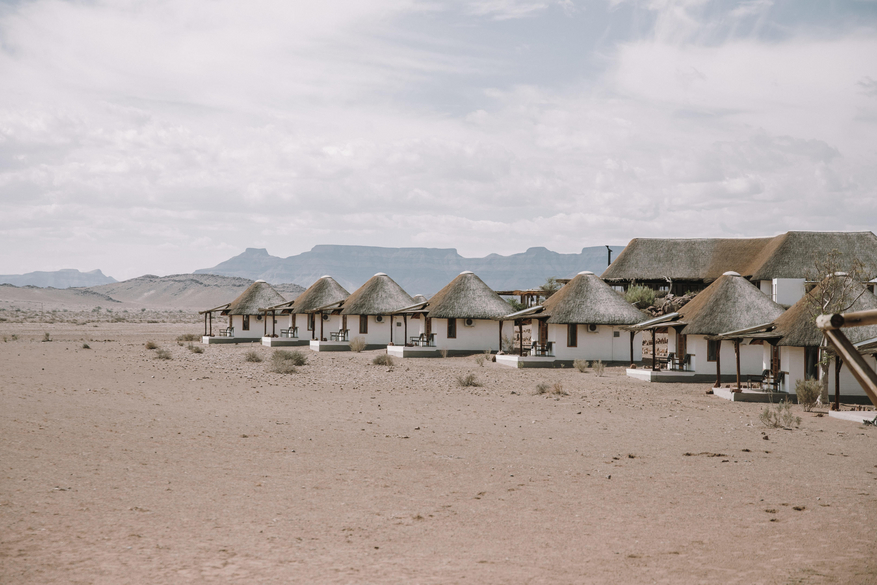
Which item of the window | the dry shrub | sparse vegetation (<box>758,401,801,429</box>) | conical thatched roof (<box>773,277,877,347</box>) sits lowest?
sparse vegetation (<box>758,401,801,429</box>)

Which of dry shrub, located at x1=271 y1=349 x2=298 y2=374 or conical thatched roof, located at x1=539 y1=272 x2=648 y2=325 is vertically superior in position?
conical thatched roof, located at x1=539 y1=272 x2=648 y2=325

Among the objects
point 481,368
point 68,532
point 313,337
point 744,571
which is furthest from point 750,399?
point 313,337

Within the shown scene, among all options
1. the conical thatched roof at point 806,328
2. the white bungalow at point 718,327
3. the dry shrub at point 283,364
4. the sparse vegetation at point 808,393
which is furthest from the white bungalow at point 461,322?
the sparse vegetation at point 808,393

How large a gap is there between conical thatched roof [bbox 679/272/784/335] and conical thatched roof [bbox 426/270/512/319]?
12116mm

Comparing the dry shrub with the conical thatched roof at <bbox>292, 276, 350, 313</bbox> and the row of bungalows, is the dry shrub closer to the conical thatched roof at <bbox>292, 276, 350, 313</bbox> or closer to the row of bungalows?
the row of bungalows

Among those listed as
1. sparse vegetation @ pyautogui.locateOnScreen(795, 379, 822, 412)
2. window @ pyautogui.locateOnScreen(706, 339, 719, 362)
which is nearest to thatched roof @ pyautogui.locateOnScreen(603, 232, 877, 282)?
window @ pyautogui.locateOnScreen(706, 339, 719, 362)

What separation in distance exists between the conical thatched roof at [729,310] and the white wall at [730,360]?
36.1 inches

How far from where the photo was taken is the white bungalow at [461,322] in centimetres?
3762

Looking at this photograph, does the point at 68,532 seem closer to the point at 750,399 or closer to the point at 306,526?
the point at 306,526

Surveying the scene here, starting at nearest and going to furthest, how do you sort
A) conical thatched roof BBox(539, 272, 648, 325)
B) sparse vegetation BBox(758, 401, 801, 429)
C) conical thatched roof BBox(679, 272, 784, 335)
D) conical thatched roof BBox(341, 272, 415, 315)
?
sparse vegetation BBox(758, 401, 801, 429)
conical thatched roof BBox(679, 272, 784, 335)
conical thatched roof BBox(539, 272, 648, 325)
conical thatched roof BBox(341, 272, 415, 315)

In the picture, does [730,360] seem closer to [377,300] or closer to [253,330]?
[377,300]

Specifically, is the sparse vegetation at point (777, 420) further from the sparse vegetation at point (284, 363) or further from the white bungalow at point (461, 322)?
the white bungalow at point (461, 322)

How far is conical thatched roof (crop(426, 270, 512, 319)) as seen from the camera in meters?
37.6

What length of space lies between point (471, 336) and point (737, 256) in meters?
19.3
